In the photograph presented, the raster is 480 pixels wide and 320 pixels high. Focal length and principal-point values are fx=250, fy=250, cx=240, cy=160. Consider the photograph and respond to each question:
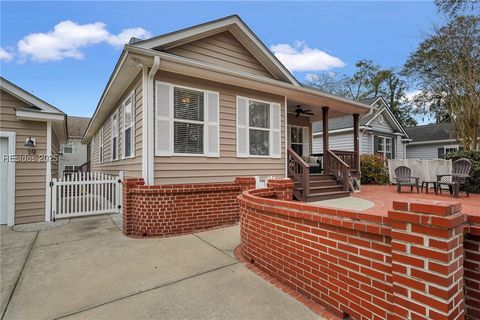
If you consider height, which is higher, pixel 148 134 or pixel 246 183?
pixel 148 134

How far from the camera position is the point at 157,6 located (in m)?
7.64

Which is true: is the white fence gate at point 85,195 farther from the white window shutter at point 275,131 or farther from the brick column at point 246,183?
the white window shutter at point 275,131

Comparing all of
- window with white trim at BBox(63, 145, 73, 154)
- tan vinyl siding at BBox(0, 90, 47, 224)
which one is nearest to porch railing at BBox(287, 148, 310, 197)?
tan vinyl siding at BBox(0, 90, 47, 224)

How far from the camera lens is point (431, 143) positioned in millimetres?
19375

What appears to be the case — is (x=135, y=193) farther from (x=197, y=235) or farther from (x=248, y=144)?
(x=248, y=144)

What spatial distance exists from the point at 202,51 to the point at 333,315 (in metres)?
6.24

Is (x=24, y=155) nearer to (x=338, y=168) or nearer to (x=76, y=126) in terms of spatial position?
(x=338, y=168)

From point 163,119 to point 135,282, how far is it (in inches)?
131

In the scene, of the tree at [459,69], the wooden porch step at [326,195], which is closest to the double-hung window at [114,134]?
the wooden porch step at [326,195]

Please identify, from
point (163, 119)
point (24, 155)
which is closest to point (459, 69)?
point (163, 119)

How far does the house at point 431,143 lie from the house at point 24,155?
22.5 metres

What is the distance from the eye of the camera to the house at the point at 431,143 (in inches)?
726

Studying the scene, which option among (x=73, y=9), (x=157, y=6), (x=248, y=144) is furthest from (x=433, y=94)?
(x=73, y=9)

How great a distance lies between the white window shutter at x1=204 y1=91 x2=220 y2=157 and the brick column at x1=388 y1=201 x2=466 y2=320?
15.0 ft
